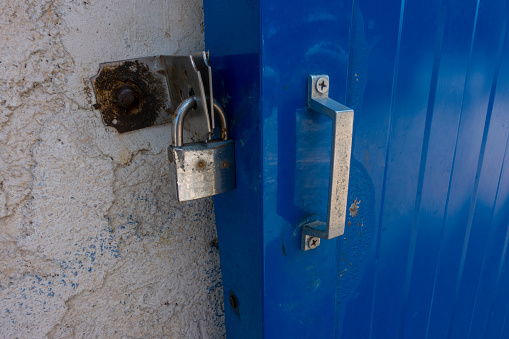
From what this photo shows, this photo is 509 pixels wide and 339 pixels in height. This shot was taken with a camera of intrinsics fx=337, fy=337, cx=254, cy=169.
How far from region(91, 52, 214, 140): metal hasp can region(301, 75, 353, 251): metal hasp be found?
19 centimetres

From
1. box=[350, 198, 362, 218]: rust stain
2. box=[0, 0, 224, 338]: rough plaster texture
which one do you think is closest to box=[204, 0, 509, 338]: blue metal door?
box=[350, 198, 362, 218]: rust stain

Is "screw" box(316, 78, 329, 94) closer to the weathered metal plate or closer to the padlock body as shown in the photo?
the padlock body

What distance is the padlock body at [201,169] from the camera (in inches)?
23.4

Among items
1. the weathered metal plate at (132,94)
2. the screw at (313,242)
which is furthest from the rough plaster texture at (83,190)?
the screw at (313,242)

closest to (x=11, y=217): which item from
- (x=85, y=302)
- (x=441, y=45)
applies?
(x=85, y=302)

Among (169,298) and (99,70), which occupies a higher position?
(99,70)

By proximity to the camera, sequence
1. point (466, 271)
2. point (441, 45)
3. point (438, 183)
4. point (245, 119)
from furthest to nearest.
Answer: point (466, 271), point (438, 183), point (441, 45), point (245, 119)

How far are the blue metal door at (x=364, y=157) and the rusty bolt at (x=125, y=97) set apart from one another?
182mm

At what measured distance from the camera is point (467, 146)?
1.00 metres

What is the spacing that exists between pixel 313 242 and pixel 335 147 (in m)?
0.22

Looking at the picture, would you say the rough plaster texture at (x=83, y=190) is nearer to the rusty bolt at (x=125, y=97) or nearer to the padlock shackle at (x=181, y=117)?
the rusty bolt at (x=125, y=97)

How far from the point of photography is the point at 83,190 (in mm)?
708

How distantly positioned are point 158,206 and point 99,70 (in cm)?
32

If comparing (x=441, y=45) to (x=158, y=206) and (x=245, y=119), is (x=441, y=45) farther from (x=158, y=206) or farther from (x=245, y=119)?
(x=158, y=206)
